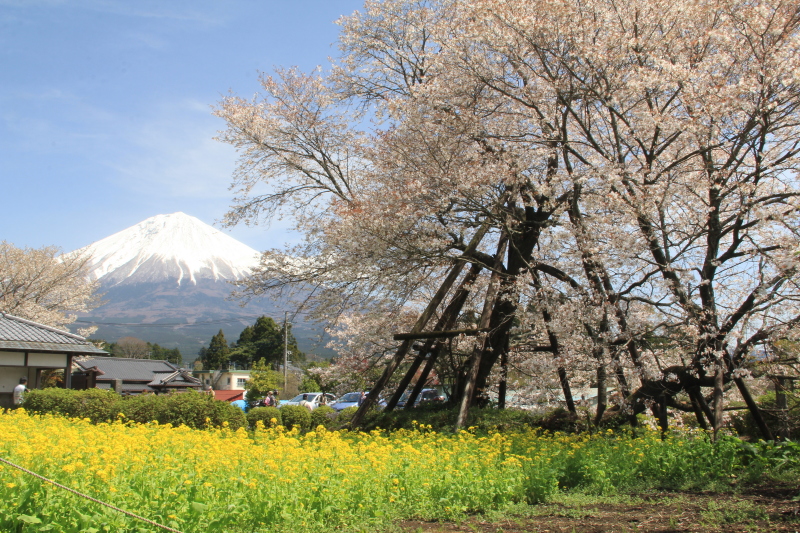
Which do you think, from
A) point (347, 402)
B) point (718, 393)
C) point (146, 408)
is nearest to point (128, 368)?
point (347, 402)

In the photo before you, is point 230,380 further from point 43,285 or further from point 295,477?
point 295,477

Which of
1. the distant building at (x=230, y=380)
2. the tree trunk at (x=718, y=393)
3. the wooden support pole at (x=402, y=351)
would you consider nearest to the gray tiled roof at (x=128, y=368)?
the distant building at (x=230, y=380)

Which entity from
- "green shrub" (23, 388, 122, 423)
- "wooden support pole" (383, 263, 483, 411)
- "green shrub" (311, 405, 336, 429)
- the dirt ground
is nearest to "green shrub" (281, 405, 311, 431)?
"green shrub" (311, 405, 336, 429)

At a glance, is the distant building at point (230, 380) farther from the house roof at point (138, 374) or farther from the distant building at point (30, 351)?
the distant building at point (30, 351)

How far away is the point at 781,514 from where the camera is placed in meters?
4.62

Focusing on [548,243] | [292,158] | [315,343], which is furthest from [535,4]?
[315,343]

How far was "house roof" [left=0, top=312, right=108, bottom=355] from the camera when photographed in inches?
685

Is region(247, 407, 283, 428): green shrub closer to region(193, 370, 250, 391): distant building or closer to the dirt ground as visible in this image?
the dirt ground

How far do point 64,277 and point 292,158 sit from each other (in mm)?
19013

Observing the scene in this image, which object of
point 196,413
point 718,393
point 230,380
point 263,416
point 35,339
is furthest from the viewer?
point 230,380

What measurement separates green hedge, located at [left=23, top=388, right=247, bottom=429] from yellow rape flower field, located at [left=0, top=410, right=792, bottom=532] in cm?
503

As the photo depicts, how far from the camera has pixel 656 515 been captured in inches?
195

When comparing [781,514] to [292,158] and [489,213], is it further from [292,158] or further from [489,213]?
[292,158]

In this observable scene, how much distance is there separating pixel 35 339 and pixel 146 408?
26.4ft
